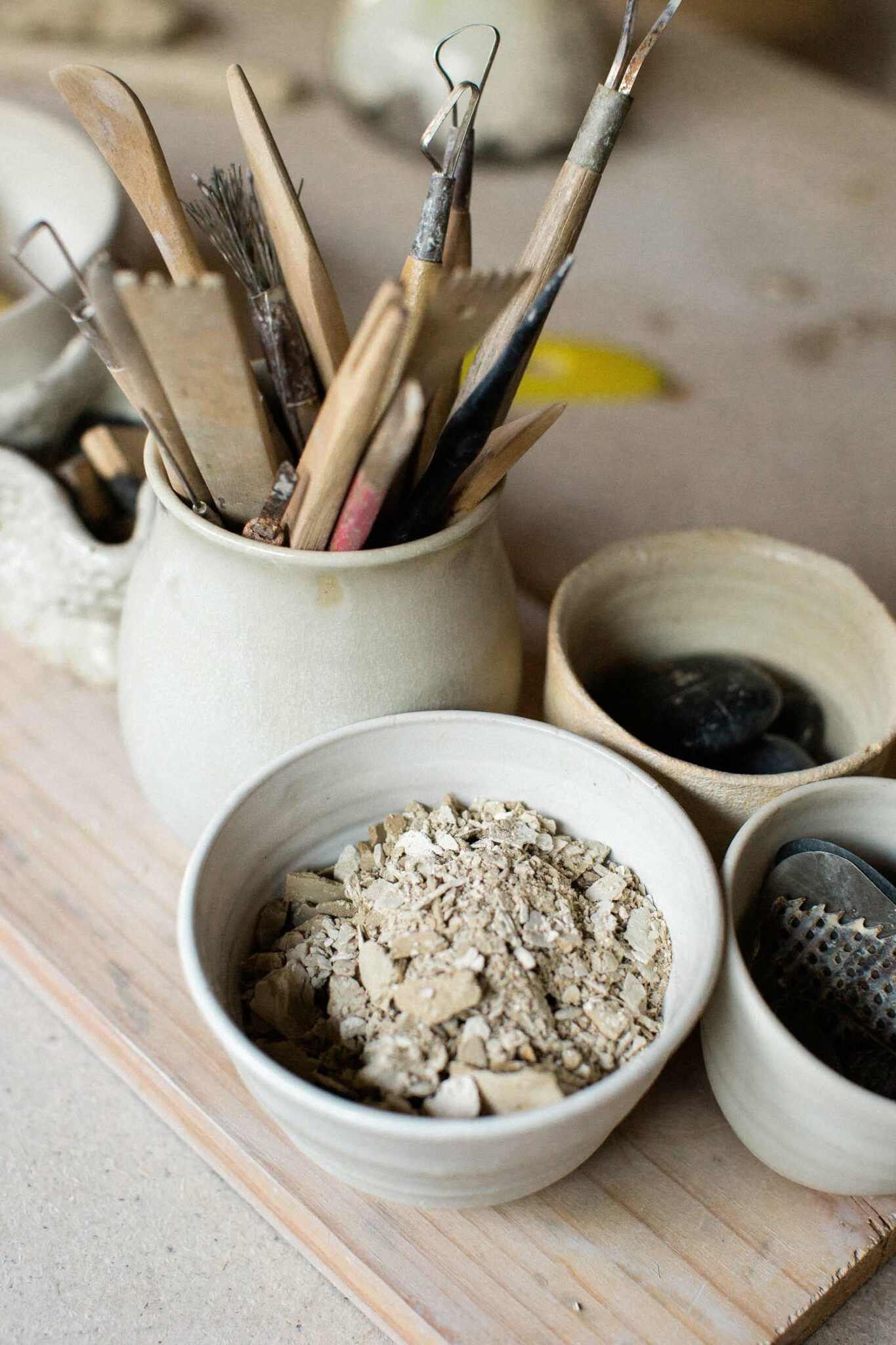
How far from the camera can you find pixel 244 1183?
0.31 metres

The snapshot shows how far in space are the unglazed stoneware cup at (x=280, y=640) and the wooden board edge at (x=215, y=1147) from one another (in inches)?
2.6

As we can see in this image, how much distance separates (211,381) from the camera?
0.25 m

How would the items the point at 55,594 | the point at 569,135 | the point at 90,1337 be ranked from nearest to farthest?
the point at 90,1337
the point at 55,594
the point at 569,135

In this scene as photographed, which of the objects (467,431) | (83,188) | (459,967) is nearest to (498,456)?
(467,431)

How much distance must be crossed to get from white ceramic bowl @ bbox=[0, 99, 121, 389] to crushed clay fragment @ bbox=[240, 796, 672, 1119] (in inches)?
9.6

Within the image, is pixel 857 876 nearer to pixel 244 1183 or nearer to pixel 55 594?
pixel 244 1183

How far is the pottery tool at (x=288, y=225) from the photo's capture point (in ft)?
0.92

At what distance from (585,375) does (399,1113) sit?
1.61 ft

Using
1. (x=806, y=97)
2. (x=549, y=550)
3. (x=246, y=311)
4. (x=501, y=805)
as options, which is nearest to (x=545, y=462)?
(x=549, y=550)

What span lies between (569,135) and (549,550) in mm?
444

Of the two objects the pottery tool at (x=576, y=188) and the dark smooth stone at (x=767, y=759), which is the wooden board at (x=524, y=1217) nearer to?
the dark smooth stone at (x=767, y=759)

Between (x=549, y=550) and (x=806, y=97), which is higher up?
(x=806, y=97)

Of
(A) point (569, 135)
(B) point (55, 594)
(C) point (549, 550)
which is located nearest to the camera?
(B) point (55, 594)

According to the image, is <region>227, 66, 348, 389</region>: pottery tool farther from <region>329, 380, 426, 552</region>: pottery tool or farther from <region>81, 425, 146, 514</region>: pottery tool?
<region>81, 425, 146, 514</region>: pottery tool
